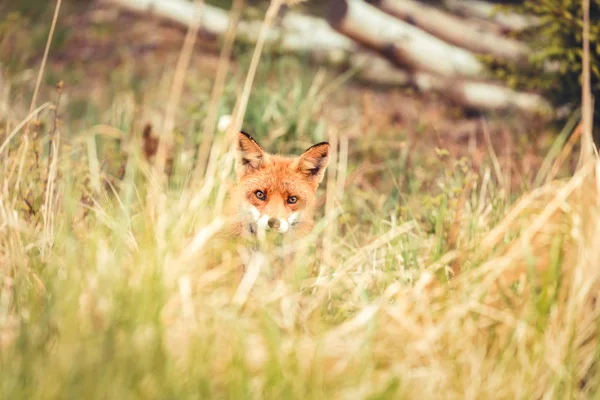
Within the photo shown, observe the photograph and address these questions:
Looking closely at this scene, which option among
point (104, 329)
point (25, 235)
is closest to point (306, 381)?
point (104, 329)

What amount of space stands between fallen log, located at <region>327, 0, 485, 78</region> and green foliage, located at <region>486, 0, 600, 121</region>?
0.68 meters

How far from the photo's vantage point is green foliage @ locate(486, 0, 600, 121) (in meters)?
5.77

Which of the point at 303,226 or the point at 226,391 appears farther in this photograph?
the point at 303,226

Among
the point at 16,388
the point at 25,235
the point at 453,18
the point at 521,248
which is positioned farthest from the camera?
the point at 453,18

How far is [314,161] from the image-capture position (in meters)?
4.33

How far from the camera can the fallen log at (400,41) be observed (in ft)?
24.3

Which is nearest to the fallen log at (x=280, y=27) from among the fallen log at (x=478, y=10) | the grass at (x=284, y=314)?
the fallen log at (x=478, y=10)

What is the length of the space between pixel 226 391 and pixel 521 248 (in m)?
1.35

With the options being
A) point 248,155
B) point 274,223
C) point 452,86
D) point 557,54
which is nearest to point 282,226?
point 274,223

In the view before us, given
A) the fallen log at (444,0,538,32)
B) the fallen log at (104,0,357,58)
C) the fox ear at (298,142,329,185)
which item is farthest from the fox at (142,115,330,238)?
the fallen log at (444,0,538,32)

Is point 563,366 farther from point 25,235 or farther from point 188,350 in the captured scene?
point 25,235

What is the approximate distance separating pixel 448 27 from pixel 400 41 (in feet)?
2.50

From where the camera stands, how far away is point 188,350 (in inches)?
98.1

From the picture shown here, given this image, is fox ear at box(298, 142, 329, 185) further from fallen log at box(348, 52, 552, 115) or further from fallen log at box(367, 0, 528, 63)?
fallen log at box(367, 0, 528, 63)
